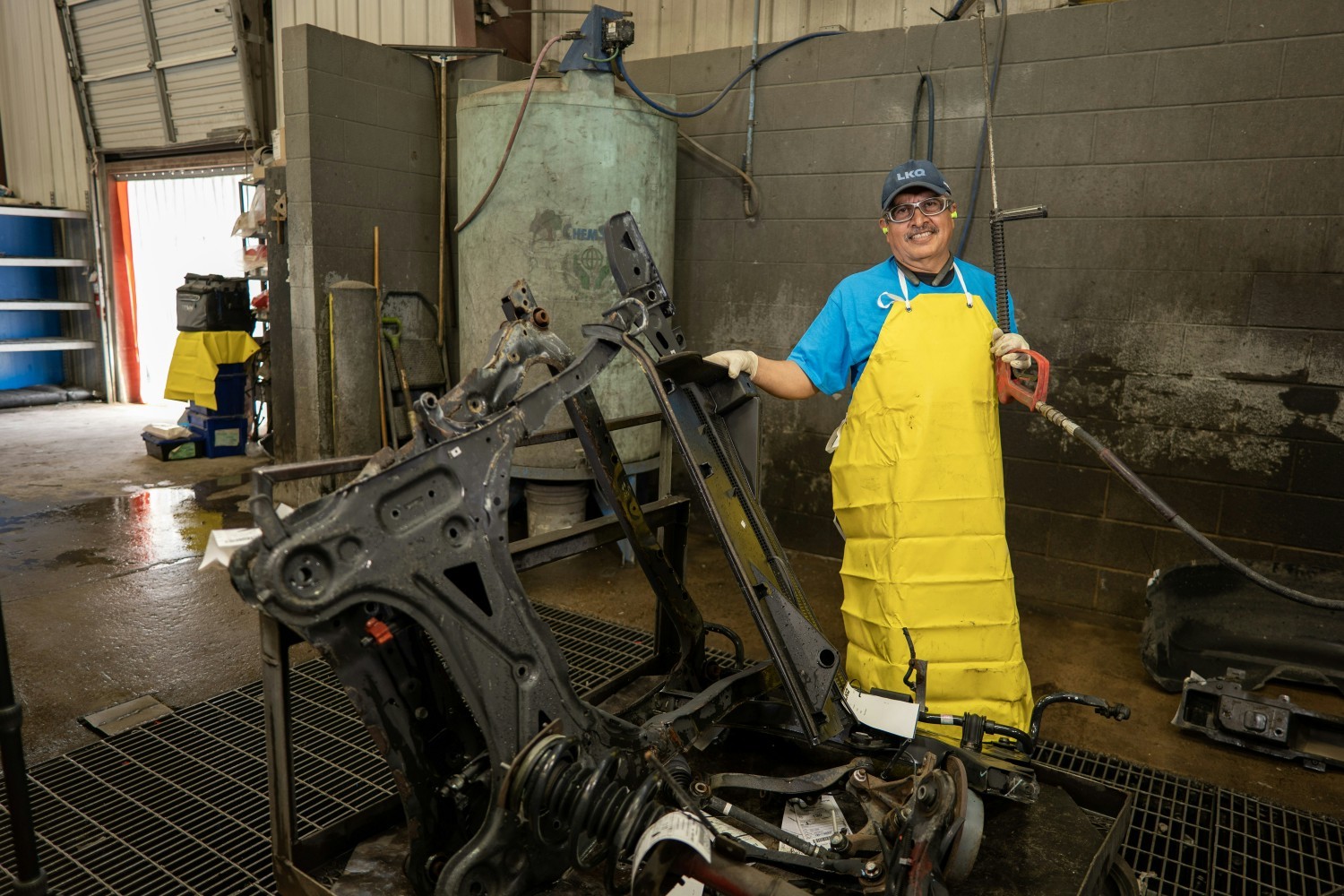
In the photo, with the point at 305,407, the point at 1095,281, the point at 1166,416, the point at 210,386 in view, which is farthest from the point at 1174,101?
the point at 210,386

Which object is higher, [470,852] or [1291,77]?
[1291,77]

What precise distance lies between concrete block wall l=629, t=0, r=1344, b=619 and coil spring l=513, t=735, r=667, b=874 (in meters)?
2.97

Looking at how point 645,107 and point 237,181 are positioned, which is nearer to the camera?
point 645,107

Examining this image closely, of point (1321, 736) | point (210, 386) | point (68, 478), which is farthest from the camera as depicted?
point (210, 386)

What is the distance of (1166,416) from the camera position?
364 centimetres

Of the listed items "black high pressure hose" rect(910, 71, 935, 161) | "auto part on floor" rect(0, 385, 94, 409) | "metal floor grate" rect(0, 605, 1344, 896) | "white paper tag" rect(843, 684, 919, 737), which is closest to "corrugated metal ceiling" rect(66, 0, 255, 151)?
"auto part on floor" rect(0, 385, 94, 409)

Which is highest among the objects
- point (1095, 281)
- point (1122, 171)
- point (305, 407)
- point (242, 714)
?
point (1122, 171)

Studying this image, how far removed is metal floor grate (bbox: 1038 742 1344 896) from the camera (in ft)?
6.86

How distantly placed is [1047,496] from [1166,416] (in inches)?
22.9

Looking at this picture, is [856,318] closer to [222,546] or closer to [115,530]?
[222,546]

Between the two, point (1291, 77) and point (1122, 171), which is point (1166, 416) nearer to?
Answer: point (1122, 171)

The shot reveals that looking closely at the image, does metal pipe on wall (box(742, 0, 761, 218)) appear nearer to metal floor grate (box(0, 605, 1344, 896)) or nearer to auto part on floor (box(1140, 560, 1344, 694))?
auto part on floor (box(1140, 560, 1344, 694))

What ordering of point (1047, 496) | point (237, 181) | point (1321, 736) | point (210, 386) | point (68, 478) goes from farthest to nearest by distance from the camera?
1. point (237, 181)
2. point (210, 386)
3. point (68, 478)
4. point (1047, 496)
5. point (1321, 736)

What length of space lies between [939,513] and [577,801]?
126 centimetres
